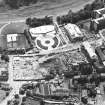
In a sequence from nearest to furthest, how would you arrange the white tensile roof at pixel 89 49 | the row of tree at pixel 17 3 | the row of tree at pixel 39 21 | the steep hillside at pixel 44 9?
the white tensile roof at pixel 89 49 → the row of tree at pixel 39 21 → the steep hillside at pixel 44 9 → the row of tree at pixel 17 3

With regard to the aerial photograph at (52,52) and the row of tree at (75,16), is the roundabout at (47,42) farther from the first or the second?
the row of tree at (75,16)

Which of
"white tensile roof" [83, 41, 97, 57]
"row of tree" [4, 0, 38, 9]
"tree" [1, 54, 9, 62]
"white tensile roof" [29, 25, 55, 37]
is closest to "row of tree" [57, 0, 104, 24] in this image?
"white tensile roof" [29, 25, 55, 37]

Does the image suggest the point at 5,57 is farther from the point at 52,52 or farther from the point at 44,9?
the point at 44,9

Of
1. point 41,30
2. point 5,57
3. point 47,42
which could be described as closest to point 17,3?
point 41,30

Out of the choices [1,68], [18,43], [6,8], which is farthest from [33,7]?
[1,68]

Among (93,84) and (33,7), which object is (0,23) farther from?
(93,84)

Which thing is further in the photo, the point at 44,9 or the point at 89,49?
the point at 44,9

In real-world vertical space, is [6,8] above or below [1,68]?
above

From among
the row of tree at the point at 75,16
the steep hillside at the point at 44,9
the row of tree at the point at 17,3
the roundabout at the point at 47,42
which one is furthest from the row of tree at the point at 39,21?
the row of tree at the point at 17,3

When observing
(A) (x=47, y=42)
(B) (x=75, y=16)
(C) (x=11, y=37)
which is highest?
(B) (x=75, y=16)
